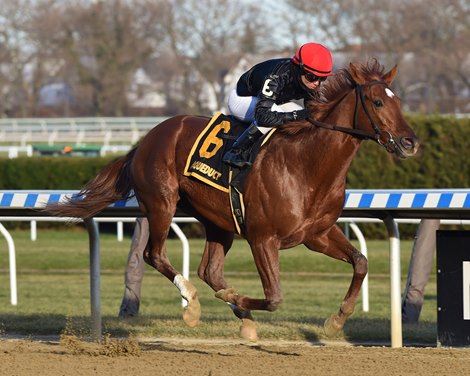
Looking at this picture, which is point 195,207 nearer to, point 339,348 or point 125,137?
point 339,348

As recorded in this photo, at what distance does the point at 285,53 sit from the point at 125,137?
7097 mm

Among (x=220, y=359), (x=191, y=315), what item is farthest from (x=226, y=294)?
(x=220, y=359)

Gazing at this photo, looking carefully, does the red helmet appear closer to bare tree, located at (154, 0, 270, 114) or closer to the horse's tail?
the horse's tail

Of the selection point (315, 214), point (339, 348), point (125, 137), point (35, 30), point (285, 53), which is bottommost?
point (339, 348)

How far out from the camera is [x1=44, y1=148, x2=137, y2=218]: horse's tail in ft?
22.9

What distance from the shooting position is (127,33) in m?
48.9

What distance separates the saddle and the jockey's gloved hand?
0.45ft

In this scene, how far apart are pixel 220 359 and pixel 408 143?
164cm

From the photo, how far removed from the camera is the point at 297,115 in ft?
20.0

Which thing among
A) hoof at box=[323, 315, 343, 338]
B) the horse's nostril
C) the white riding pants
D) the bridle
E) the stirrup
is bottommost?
hoof at box=[323, 315, 343, 338]

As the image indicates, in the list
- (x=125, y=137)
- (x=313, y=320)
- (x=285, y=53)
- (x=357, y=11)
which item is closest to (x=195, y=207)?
(x=313, y=320)

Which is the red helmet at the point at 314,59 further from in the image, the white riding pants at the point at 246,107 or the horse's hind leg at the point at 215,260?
the horse's hind leg at the point at 215,260

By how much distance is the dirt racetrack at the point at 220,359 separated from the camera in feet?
18.0

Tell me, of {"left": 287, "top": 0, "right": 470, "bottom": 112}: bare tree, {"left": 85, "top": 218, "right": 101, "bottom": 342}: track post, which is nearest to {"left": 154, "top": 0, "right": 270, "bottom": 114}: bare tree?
{"left": 287, "top": 0, "right": 470, "bottom": 112}: bare tree
